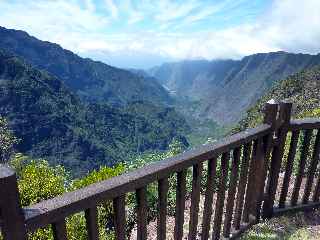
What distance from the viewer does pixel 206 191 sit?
4473mm

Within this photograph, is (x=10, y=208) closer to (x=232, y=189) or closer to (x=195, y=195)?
(x=195, y=195)

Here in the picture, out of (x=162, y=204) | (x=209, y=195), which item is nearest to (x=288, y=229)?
A: (x=209, y=195)

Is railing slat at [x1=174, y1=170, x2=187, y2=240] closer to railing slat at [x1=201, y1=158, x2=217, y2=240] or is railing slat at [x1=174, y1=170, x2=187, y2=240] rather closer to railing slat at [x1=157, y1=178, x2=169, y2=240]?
railing slat at [x1=157, y1=178, x2=169, y2=240]

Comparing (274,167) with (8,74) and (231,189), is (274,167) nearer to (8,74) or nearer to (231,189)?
(231,189)

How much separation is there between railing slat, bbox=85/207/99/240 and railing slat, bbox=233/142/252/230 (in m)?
2.28

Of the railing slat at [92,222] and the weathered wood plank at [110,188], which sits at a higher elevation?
the weathered wood plank at [110,188]

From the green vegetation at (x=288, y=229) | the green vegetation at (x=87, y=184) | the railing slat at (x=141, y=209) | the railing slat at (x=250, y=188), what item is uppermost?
the railing slat at (x=141, y=209)

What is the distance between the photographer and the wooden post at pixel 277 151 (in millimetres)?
5242

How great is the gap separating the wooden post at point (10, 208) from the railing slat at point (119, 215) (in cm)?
86

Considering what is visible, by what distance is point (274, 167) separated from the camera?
5539 mm

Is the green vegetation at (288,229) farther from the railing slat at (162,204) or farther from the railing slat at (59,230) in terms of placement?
the railing slat at (59,230)

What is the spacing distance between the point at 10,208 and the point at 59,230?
48 centimetres

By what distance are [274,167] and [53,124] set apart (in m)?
188

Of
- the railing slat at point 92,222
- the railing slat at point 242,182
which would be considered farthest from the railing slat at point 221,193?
the railing slat at point 92,222
